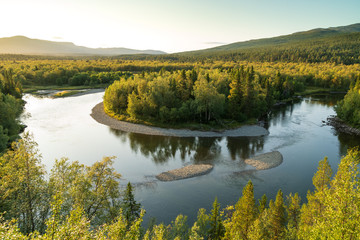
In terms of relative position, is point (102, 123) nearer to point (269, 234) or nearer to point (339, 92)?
point (269, 234)

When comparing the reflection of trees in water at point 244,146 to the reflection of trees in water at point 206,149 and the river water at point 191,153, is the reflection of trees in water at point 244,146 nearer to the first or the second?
the river water at point 191,153

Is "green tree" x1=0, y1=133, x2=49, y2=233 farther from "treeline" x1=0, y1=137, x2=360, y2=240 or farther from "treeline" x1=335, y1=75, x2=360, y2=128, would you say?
"treeline" x1=335, y1=75, x2=360, y2=128

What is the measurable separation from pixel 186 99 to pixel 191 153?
2550cm

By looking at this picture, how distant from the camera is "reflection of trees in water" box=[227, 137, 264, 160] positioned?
49.2 metres

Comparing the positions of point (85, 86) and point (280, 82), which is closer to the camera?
point (280, 82)

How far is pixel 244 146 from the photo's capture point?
Answer: 5372 centimetres

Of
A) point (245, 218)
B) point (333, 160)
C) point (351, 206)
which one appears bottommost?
point (333, 160)

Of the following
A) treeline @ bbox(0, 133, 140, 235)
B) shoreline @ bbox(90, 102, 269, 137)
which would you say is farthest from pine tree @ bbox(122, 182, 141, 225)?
shoreline @ bbox(90, 102, 269, 137)

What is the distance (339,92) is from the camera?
137 m

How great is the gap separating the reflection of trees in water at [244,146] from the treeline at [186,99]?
1182 centimetres

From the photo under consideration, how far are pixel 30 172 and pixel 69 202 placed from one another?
3697 mm

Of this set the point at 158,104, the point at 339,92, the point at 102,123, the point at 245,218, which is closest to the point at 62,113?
the point at 102,123

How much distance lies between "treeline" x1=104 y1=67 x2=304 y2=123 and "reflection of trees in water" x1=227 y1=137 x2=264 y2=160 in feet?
38.8

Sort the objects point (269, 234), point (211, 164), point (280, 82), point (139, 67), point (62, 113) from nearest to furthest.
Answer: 1. point (269, 234)
2. point (211, 164)
3. point (62, 113)
4. point (280, 82)
5. point (139, 67)
